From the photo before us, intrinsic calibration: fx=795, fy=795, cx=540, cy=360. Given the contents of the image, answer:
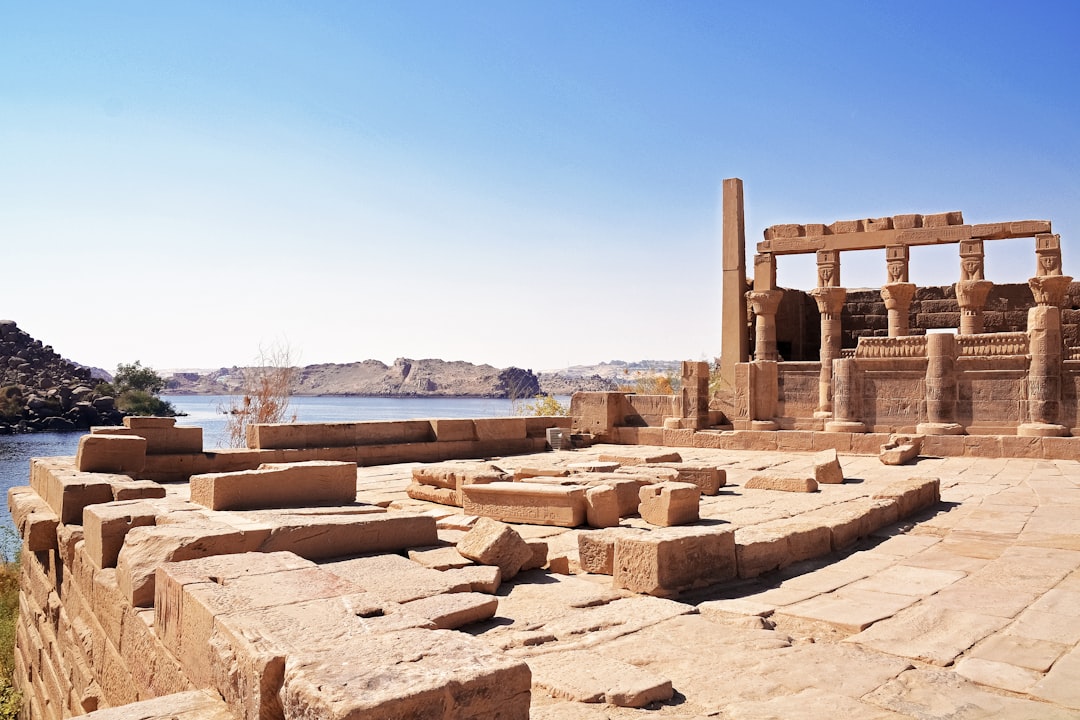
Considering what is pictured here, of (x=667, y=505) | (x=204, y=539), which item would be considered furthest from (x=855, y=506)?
(x=204, y=539)

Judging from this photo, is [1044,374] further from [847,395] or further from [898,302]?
[898,302]

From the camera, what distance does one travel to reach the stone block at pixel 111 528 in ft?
18.8

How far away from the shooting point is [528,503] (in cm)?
788

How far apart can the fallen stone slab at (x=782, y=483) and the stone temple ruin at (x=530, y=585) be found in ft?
0.16

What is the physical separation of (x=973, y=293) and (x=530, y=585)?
1733 centimetres

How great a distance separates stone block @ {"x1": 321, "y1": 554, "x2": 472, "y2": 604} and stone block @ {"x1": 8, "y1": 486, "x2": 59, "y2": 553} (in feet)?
11.8

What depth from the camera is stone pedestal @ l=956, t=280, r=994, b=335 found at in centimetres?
1900

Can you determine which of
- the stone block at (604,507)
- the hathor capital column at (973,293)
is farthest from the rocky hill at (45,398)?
the stone block at (604,507)

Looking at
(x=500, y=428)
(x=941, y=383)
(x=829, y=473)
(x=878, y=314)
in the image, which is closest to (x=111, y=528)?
(x=829, y=473)

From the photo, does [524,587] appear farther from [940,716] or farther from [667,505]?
[940,716]

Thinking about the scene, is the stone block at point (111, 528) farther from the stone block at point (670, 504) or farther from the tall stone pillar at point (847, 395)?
the tall stone pillar at point (847, 395)

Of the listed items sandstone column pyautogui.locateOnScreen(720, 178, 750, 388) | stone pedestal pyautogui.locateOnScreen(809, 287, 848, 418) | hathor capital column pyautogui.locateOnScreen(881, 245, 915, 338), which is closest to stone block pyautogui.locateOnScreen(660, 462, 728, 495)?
hathor capital column pyautogui.locateOnScreen(881, 245, 915, 338)

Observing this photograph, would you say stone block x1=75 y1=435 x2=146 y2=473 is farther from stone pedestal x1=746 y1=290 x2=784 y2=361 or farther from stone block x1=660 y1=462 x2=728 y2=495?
stone pedestal x1=746 y1=290 x2=784 y2=361

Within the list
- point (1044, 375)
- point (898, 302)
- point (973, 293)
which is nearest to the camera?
point (1044, 375)
